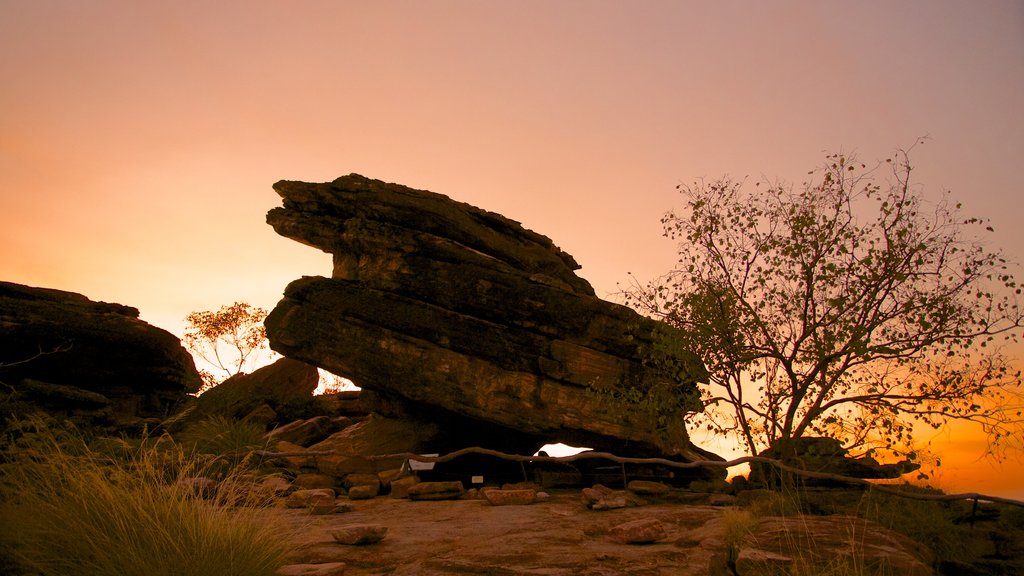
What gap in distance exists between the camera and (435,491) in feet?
43.7

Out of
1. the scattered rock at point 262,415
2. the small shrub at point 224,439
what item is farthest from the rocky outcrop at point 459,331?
the scattered rock at point 262,415

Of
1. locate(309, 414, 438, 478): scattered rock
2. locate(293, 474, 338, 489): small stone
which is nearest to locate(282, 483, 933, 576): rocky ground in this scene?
locate(293, 474, 338, 489): small stone

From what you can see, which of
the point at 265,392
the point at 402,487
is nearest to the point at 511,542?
the point at 402,487

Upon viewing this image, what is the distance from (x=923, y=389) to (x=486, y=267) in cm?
1071

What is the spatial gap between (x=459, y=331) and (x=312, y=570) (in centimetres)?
1120

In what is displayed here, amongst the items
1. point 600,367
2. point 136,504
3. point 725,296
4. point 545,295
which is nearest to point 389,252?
point 545,295

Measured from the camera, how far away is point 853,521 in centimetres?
797

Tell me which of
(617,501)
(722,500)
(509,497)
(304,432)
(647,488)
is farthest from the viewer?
(304,432)

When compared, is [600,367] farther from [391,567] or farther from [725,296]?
[391,567]

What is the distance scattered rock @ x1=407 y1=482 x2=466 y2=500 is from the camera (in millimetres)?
13258

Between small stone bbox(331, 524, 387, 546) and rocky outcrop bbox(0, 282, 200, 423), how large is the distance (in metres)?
14.4

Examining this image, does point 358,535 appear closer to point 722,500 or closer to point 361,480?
point 361,480

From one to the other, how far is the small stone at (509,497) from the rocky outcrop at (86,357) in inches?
532

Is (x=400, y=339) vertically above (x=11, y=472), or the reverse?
(x=400, y=339)
